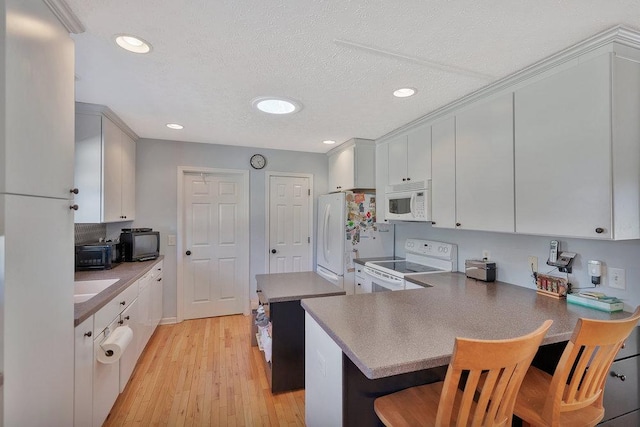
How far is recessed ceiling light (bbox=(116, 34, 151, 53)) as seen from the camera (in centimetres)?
149

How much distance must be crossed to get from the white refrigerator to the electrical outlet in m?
2.17

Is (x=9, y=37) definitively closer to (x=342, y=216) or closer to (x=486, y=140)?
(x=486, y=140)

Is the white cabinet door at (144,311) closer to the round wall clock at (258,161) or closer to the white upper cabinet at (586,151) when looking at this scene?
the round wall clock at (258,161)

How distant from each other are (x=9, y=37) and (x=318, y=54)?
1273 millimetres

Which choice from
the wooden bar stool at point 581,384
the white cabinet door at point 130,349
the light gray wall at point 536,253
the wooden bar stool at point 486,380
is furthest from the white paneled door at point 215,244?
the wooden bar stool at point 581,384

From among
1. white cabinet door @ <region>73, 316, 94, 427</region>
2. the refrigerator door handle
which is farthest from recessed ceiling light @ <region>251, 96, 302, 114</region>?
white cabinet door @ <region>73, 316, 94, 427</region>

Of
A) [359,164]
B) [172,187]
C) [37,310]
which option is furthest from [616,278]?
[172,187]

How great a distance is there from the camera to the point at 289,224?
13.6 feet

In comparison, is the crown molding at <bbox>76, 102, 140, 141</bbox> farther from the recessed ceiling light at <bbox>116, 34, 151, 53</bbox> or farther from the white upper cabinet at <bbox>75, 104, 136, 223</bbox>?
the recessed ceiling light at <bbox>116, 34, 151, 53</bbox>

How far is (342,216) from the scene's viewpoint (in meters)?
3.47

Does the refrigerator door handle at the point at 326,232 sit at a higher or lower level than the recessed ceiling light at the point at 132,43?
lower

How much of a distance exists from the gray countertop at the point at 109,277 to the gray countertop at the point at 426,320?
46.6 inches

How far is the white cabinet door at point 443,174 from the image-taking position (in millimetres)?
2393

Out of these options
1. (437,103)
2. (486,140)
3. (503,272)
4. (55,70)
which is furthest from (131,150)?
(503,272)
